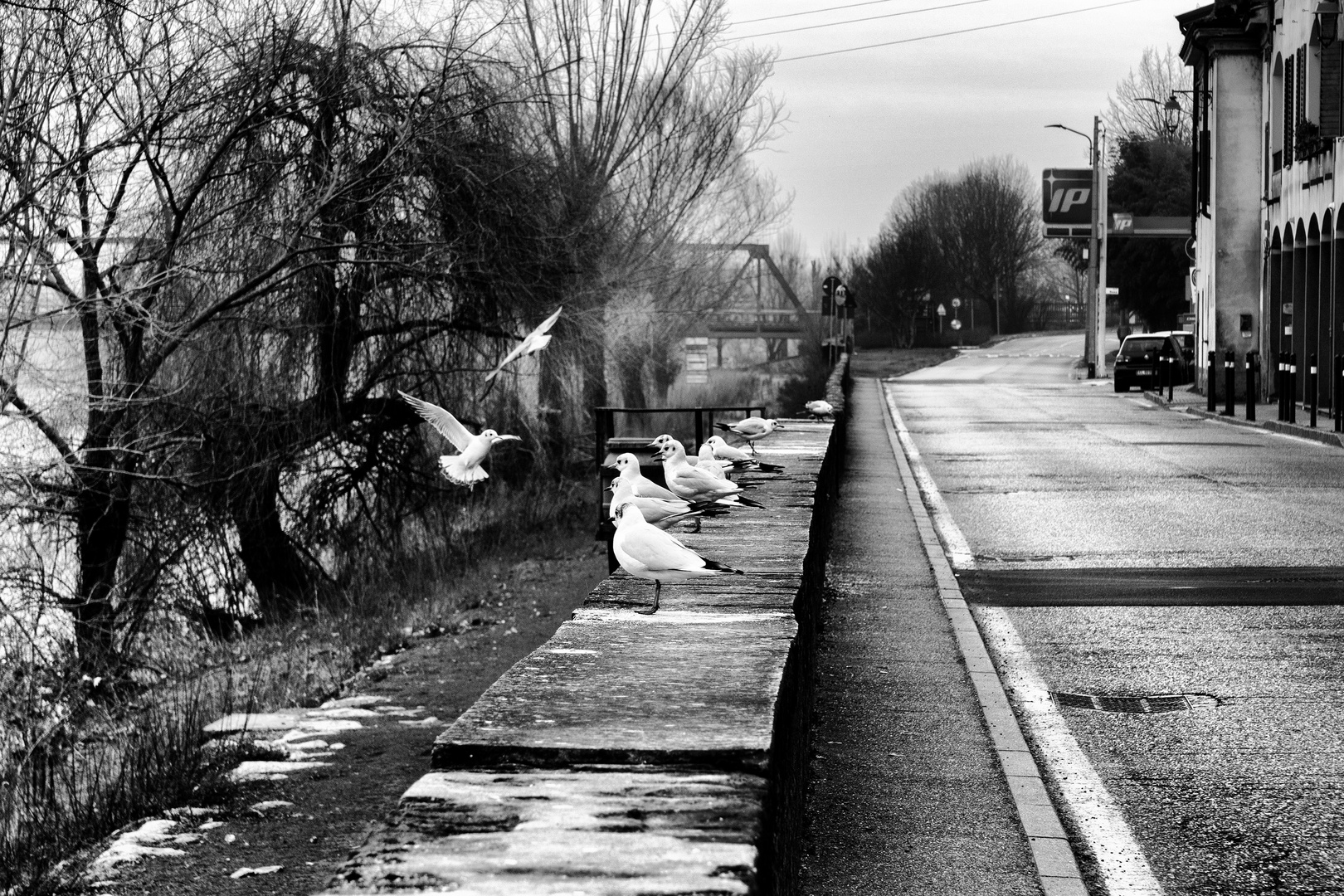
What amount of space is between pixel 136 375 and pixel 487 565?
4606 millimetres

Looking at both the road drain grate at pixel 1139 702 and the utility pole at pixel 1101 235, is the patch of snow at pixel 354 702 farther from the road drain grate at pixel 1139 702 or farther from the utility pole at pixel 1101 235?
the utility pole at pixel 1101 235

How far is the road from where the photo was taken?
568 centimetres

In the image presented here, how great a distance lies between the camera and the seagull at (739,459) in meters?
11.4

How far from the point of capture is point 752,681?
14.4 ft

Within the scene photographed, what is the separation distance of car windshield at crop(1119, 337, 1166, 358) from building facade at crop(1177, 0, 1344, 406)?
4.34 feet

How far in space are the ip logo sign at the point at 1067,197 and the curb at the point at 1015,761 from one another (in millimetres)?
57253

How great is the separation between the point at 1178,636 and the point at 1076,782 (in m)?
3.23

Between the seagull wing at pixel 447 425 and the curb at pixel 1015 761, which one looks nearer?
the curb at pixel 1015 761

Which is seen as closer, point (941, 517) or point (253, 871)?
point (253, 871)

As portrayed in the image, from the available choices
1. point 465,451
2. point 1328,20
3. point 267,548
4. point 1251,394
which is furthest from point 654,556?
point 1328,20

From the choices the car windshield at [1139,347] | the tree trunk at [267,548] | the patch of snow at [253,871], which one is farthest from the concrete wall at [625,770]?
the car windshield at [1139,347]

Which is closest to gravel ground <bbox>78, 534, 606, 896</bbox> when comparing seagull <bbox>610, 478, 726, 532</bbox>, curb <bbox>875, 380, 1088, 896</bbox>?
seagull <bbox>610, 478, 726, 532</bbox>

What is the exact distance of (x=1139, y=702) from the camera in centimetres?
765

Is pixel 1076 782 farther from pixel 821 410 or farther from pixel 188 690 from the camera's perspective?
pixel 821 410
